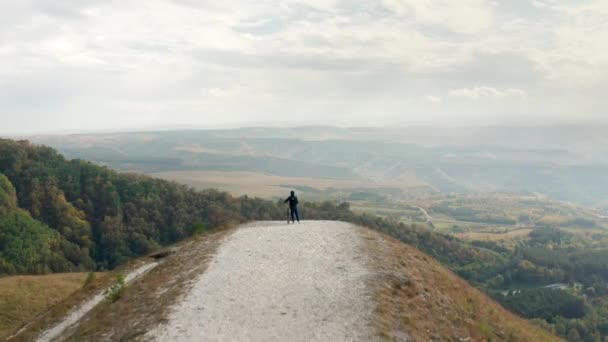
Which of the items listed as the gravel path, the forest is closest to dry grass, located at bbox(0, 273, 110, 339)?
the gravel path

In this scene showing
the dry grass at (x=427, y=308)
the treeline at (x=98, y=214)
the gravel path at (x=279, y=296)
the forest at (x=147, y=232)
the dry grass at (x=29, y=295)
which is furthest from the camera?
the treeline at (x=98, y=214)

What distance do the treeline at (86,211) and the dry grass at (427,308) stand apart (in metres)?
73.8

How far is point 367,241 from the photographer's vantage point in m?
30.2

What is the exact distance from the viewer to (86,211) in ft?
411

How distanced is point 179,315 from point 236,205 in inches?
4871

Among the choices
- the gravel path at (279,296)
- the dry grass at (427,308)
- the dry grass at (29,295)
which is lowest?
the dry grass at (29,295)

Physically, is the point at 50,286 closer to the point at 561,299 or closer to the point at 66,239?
the point at 66,239

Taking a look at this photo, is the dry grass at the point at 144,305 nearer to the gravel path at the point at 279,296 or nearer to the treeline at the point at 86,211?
the gravel path at the point at 279,296

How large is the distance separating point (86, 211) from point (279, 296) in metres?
120

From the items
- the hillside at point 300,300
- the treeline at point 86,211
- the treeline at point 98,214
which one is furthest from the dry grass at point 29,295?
the treeline at point 86,211

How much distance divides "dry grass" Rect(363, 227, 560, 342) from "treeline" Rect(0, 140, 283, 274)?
242 ft

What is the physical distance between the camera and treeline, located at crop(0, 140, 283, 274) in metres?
92.7

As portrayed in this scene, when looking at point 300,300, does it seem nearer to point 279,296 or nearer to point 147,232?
point 279,296

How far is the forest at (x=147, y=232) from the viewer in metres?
91.4
